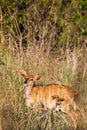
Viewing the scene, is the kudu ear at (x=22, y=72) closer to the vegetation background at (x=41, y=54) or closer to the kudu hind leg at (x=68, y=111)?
the vegetation background at (x=41, y=54)

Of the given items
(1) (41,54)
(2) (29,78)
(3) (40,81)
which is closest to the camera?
(2) (29,78)

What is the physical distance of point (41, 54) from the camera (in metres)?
7.73

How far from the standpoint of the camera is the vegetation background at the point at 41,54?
6.09m

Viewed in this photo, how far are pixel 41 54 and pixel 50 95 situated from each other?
1233 mm

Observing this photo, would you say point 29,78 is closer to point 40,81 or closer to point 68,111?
point 40,81

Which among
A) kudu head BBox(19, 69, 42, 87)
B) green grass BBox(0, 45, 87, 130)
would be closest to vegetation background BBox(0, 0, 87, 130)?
green grass BBox(0, 45, 87, 130)

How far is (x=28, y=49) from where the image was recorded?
782cm

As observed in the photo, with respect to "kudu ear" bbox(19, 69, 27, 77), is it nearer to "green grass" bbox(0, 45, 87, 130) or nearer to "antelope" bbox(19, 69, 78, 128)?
"antelope" bbox(19, 69, 78, 128)

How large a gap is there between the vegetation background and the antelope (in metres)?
0.09

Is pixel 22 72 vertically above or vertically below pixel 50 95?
above

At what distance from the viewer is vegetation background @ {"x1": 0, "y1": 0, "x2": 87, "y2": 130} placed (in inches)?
240

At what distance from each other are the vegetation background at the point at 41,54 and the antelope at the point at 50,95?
9 centimetres

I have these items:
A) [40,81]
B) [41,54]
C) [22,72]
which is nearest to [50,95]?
[22,72]

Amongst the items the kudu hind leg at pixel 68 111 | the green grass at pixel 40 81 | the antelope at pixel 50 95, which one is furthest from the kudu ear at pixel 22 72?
the kudu hind leg at pixel 68 111
